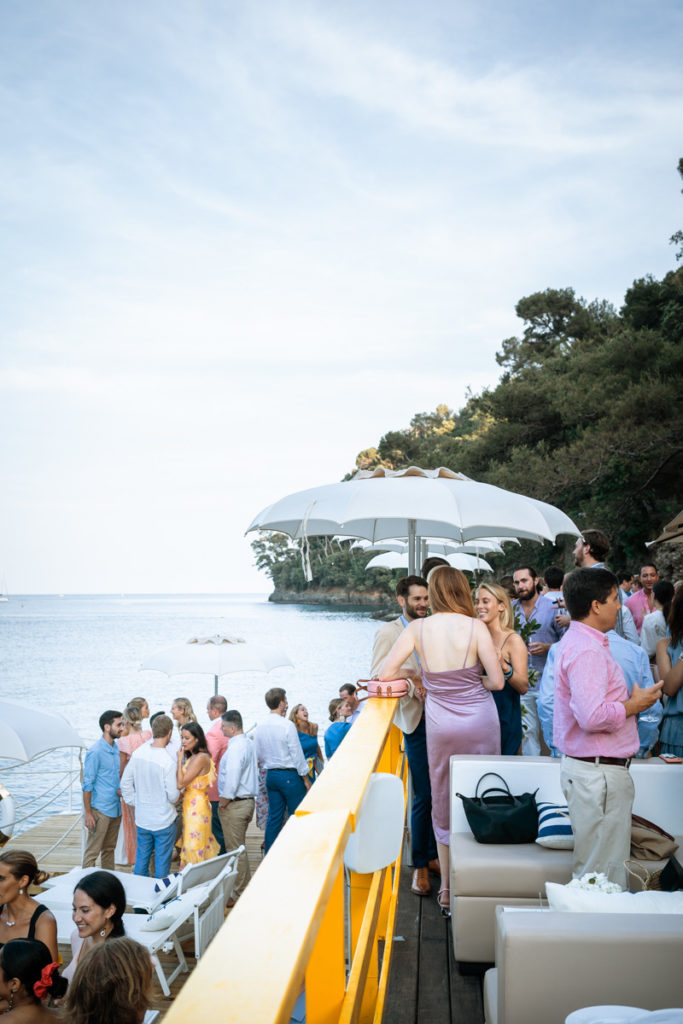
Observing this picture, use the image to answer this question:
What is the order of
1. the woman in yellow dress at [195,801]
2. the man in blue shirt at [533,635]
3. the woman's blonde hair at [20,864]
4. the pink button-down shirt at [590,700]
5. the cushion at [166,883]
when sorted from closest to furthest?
1. the pink button-down shirt at [590,700]
2. the woman's blonde hair at [20,864]
3. the man in blue shirt at [533,635]
4. the cushion at [166,883]
5. the woman in yellow dress at [195,801]

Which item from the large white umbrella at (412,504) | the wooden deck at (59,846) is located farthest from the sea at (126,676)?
the large white umbrella at (412,504)

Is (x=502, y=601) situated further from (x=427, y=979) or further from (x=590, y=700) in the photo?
(x=427, y=979)

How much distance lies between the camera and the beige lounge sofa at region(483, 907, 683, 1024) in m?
2.09

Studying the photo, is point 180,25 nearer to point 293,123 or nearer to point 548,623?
point 293,123

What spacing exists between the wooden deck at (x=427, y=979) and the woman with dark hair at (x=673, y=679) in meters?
1.65

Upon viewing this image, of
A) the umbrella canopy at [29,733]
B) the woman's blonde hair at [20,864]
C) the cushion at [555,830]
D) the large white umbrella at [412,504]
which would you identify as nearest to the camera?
the cushion at [555,830]

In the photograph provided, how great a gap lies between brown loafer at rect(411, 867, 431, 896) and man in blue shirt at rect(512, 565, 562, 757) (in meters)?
1.93

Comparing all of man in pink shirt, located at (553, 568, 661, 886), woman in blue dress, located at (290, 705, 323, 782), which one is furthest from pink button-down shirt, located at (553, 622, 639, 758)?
woman in blue dress, located at (290, 705, 323, 782)

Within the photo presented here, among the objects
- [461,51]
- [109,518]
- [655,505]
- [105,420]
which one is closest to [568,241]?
[461,51]

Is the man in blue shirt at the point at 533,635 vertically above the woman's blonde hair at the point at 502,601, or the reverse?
the woman's blonde hair at the point at 502,601

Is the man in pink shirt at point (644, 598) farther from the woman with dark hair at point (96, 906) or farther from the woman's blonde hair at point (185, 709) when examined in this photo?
the woman with dark hair at point (96, 906)

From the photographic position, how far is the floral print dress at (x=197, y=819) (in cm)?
712

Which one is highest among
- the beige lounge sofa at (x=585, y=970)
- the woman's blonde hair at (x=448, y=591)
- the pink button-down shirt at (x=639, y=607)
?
the woman's blonde hair at (x=448, y=591)

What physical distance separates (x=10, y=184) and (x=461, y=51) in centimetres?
3366
